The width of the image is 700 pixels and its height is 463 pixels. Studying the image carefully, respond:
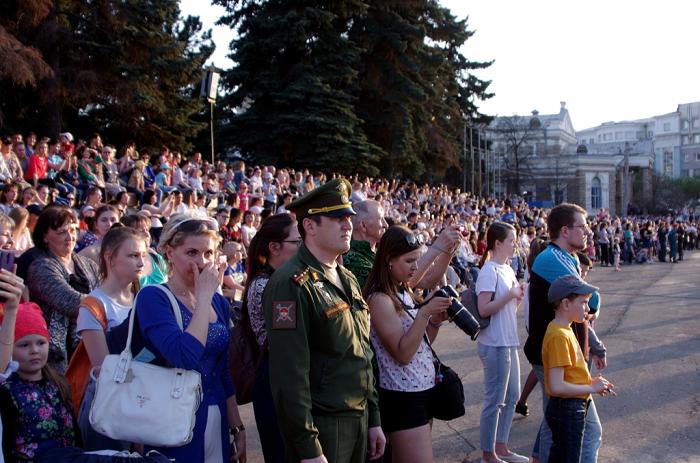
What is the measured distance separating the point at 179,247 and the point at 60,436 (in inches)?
41.4

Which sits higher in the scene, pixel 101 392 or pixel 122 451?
pixel 101 392

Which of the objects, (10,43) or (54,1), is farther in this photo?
(54,1)

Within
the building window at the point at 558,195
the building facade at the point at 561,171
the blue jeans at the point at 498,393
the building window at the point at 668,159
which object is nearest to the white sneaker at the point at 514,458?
the blue jeans at the point at 498,393

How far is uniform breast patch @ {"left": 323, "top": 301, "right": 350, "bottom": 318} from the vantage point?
119 inches

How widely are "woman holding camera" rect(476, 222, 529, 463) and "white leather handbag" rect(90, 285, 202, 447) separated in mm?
3103

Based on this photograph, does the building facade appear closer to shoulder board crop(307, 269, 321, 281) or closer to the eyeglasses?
the eyeglasses

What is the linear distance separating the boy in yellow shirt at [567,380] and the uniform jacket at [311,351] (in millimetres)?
1489

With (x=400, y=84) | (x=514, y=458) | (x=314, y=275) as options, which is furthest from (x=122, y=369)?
(x=400, y=84)

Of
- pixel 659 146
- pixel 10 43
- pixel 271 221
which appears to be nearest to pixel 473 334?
pixel 271 221

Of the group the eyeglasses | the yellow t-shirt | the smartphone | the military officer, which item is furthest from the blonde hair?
the yellow t-shirt

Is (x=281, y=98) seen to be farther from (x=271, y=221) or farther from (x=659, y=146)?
(x=659, y=146)

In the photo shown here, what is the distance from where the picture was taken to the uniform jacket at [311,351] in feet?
9.36

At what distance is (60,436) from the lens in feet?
10.3

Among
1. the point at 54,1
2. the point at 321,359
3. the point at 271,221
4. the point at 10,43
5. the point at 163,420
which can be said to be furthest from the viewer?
the point at 54,1
